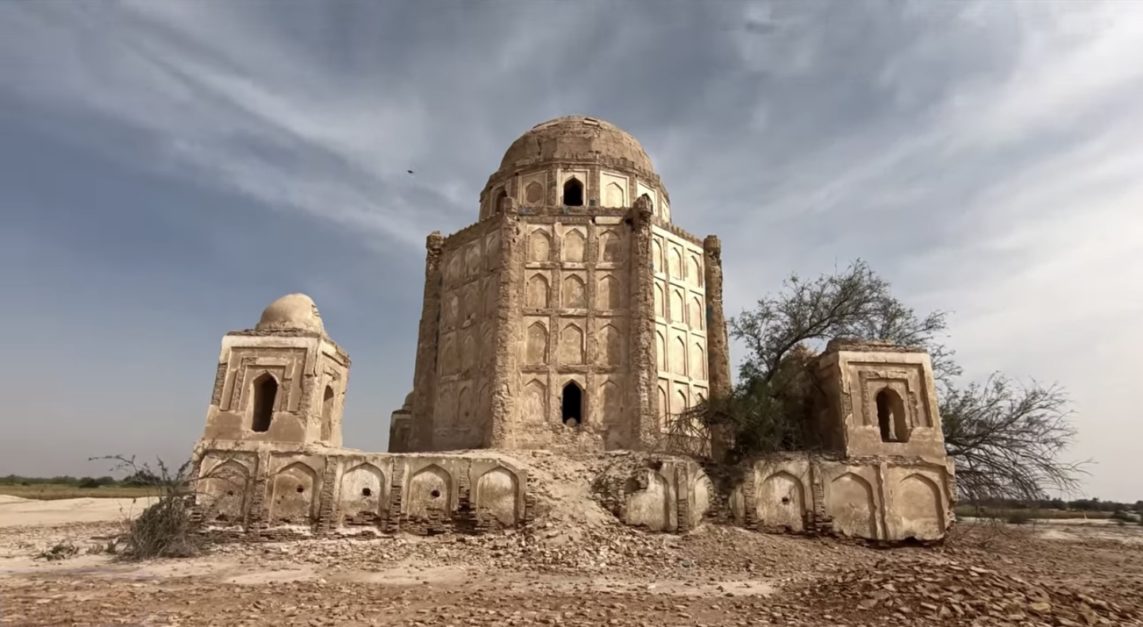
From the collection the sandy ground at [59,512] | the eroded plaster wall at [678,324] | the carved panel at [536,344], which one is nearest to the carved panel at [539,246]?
the carved panel at [536,344]

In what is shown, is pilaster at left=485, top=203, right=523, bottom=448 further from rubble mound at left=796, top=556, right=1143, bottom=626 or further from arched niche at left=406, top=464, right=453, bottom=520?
rubble mound at left=796, top=556, right=1143, bottom=626

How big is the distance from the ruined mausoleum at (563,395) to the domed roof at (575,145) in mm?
85

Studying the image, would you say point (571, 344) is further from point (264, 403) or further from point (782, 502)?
point (264, 403)

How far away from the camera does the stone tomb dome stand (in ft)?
73.9

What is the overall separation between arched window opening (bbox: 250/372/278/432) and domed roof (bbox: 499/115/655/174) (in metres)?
11.1

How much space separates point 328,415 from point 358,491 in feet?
13.3

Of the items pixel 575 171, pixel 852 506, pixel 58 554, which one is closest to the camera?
pixel 58 554

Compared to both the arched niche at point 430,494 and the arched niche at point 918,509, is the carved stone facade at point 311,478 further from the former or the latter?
the arched niche at point 918,509

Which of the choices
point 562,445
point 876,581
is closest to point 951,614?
point 876,581

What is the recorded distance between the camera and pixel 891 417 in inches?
705

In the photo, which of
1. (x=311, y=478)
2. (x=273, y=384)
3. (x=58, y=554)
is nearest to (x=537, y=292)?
(x=273, y=384)

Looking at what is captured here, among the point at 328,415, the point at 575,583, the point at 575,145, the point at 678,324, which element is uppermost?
the point at 575,145

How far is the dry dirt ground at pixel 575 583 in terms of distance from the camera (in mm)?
8078

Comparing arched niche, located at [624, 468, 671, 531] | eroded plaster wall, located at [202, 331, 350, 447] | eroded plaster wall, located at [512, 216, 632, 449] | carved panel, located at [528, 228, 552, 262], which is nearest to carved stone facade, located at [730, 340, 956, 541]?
arched niche, located at [624, 468, 671, 531]
